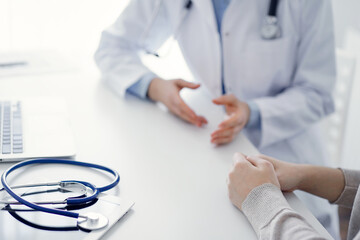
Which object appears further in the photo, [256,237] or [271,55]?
[271,55]

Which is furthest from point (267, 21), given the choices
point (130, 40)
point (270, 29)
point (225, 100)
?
point (130, 40)

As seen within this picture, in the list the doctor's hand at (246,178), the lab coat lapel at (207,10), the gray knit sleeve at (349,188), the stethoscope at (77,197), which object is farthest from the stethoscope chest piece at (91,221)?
the lab coat lapel at (207,10)

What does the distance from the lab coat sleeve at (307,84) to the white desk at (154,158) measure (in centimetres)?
15

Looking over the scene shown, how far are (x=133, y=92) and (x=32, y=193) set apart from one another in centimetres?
55

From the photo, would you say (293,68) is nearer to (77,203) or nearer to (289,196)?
(289,196)

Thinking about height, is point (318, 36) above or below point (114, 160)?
above

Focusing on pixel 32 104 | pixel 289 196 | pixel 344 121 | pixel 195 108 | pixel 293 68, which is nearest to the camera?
pixel 289 196

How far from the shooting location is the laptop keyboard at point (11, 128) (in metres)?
0.87

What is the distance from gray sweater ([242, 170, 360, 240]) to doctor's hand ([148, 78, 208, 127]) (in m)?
0.36

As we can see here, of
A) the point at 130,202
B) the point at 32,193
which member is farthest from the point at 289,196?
the point at 32,193

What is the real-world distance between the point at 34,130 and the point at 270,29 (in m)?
0.67

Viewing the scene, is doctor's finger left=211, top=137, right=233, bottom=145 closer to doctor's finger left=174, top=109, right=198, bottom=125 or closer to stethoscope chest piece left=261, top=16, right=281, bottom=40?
doctor's finger left=174, top=109, right=198, bottom=125

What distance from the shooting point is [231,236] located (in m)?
0.70

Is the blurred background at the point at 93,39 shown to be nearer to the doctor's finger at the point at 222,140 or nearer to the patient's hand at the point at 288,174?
the doctor's finger at the point at 222,140
